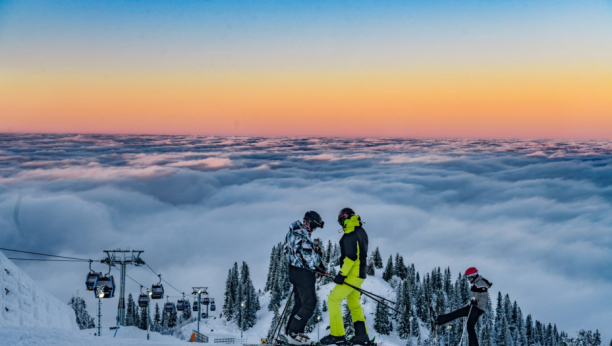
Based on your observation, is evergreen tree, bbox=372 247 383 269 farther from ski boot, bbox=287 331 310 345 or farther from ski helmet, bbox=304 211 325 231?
ski helmet, bbox=304 211 325 231

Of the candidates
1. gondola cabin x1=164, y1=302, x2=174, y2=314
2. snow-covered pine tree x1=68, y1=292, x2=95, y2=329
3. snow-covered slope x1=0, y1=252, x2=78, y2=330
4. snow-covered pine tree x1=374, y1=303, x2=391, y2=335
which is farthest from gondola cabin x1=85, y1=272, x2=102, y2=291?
snow-covered pine tree x1=374, y1=303, x2=391, y2=335

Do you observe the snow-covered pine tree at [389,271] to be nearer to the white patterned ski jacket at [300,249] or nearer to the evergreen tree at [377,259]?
the evergreen tree at [377,259]

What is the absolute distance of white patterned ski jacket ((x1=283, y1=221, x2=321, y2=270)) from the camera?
10.1m

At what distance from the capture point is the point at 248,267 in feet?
416

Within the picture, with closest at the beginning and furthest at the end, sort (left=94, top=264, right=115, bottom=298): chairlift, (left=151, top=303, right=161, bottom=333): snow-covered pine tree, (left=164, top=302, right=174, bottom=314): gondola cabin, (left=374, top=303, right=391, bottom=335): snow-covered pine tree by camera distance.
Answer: (left=94, top=264, right=115, bottom=298): chairlift, (left=164, top=302, right=174, bottom=314): gondola cabin, (left=374, top=303, right=391, bottom=335): snow-covered pine tree, (left=151, top=303, right=161, bottom=333): snow-covered pine tree

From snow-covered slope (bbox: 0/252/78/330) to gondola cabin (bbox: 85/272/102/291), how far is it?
815 centimetres

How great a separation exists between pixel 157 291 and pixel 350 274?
39806 millimetres

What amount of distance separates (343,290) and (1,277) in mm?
14815

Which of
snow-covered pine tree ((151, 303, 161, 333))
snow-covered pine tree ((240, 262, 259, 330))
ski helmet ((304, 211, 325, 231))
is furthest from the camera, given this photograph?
snow-covered pine tree ((151, 303, 161, 333))

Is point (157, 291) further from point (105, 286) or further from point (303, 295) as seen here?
point (303, 295)

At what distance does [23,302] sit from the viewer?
19.3 meters

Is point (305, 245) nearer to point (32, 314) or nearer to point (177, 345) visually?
point (177, 345)

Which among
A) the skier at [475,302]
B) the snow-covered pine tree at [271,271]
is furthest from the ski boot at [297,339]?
the snow-covered pine tree at [271,271]

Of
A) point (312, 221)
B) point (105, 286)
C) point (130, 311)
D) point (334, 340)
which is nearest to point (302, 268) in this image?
point (312, 221)
